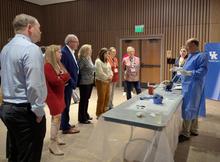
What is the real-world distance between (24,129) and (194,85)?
7.69 ft

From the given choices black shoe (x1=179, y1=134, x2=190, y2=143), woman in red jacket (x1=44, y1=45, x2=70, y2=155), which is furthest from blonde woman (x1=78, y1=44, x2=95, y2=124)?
black shoe (x1=179, y1=134, x2=190, y2=143)

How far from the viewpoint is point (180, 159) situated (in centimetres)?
285

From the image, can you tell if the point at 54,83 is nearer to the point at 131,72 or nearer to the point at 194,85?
the point at 194,85

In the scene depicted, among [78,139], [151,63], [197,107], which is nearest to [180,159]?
[197,107]

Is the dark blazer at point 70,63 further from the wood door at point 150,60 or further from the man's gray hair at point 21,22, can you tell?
the wood door at point 150,60

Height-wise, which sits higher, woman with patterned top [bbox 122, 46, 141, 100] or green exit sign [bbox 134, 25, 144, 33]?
green exit sign [bbox 134, 25, 144, 33]

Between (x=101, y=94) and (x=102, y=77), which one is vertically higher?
(x=102, y=77)

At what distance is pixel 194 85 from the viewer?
127 inches

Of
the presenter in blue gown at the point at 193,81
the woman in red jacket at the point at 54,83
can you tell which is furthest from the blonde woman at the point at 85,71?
the presenter in blue gown at the point at 193,81

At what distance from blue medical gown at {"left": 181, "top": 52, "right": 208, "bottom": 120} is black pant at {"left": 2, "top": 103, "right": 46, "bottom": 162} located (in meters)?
2.11

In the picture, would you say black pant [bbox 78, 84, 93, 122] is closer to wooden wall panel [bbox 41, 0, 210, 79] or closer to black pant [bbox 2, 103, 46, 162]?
black pant [bbox 2, 103, 46, 162]

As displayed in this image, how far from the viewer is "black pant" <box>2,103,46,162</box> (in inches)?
67.9

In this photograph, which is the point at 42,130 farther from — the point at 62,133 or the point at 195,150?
the point at 195,150

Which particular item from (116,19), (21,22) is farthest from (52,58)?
(116,19)
